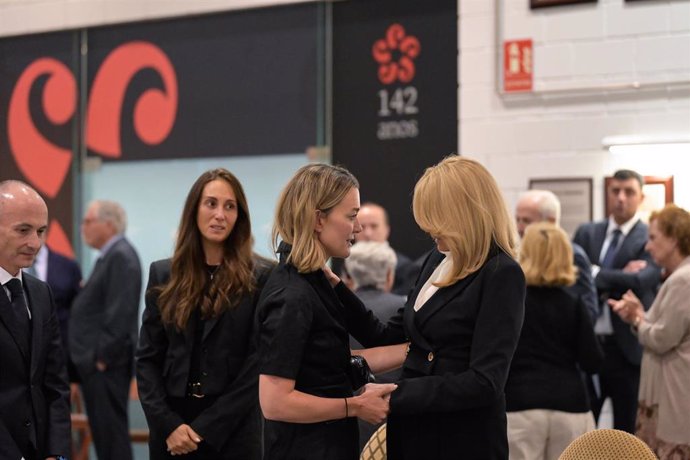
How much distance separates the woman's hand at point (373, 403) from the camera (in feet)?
7.65

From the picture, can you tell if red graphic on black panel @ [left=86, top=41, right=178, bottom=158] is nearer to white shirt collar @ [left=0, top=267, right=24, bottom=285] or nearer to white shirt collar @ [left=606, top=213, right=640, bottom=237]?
white shirt collar @ [left=606, top=213, right=640, bottom=237]

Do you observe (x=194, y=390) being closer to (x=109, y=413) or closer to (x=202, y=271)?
(x=202, y=271)

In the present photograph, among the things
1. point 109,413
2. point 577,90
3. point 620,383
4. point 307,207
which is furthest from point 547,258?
point 109,413

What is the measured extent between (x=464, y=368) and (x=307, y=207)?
1.85ft

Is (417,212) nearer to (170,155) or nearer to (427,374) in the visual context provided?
(427,374)

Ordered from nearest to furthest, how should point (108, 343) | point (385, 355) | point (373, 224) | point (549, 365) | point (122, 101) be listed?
point (385, 355)
point (549, 365)
point (108, 343)
point (373, 224)
point (122, 101)

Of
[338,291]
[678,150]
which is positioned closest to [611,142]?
[678,150]

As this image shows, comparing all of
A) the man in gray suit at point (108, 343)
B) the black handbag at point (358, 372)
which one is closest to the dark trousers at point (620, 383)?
the man in gray suit at point (108, 343)

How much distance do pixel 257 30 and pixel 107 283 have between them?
7.33ft

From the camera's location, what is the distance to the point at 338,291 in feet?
8.50

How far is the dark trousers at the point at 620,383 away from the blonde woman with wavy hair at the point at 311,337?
300 cm

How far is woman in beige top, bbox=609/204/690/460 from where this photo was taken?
3885 mm

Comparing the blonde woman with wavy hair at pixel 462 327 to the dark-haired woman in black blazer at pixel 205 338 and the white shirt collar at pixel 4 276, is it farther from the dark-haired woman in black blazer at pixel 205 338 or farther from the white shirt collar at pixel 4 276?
the white shirt collar at pixel 4 276

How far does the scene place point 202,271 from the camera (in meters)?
3.23
